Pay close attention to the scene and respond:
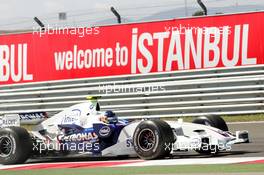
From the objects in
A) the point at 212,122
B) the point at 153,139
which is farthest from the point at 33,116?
the point at 212,122

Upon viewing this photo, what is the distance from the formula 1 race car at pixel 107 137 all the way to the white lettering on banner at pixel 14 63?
11244 millimetres

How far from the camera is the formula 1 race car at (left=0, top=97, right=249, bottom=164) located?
11.6 m

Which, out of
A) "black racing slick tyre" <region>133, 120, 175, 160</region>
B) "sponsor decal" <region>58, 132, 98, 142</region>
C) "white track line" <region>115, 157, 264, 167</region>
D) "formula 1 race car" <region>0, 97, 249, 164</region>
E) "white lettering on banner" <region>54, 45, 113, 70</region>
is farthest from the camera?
"white lettering on banner" <region>54, 45, 113, 70</region>

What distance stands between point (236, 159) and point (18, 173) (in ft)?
11.4

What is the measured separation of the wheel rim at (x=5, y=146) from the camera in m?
12.7

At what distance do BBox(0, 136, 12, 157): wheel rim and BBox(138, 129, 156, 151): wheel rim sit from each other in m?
→ 2.58

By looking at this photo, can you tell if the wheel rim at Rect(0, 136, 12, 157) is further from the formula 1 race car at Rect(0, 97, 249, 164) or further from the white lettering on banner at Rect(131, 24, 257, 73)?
the white lettering on banner at Rect(131, 24, 257, 73)

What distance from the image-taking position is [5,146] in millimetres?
12836

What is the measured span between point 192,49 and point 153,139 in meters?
9.92

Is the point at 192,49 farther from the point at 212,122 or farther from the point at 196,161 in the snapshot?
the point at 196,161

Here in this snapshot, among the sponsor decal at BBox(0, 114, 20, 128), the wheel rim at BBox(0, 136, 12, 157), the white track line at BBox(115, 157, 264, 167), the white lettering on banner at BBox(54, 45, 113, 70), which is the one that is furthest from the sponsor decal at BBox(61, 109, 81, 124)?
the white lettering on banner at BBox(54, 45, 113, 70)

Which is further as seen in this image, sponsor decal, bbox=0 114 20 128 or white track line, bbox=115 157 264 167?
sponsor decal, bbox=0 114 20 128

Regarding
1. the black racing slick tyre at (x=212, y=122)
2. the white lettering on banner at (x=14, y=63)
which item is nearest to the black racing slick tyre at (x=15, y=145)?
the black racing slick tyre at (x=212, y=122)

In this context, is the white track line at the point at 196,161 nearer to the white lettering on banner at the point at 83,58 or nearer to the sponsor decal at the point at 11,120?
the sponsor decal at the point at 11,120
